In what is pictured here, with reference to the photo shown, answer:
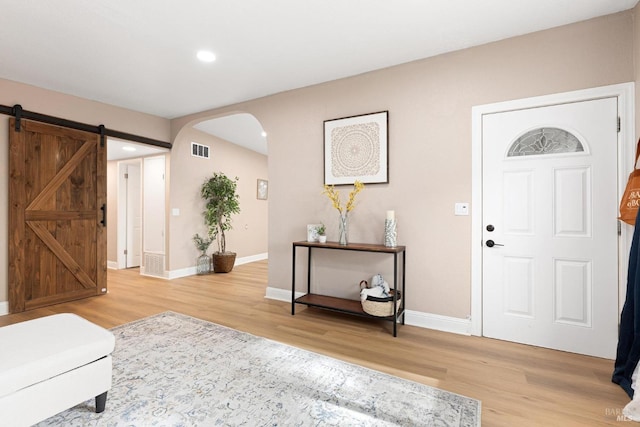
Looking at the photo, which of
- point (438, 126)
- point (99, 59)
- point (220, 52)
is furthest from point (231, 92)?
point (438, 126)

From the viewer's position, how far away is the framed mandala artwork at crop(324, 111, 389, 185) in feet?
10.4

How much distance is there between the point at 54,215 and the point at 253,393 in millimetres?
3584

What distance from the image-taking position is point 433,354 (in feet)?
7.89

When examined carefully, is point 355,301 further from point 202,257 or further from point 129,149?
point 129,149

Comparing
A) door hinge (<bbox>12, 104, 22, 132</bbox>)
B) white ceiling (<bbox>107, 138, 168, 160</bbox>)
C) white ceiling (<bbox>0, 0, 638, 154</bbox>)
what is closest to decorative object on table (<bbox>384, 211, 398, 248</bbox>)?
white ceiling (<bbox>0, 0, 638, 154</bbox>)

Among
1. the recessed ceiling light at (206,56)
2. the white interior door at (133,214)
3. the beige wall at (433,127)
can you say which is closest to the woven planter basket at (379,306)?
the beige wall at (433,127)

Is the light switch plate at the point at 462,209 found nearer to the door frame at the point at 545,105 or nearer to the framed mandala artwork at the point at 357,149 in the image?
the door frame at the point at 545,105

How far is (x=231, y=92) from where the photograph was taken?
12.7 feet

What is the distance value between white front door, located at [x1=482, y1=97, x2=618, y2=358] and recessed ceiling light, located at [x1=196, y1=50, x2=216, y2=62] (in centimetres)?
263

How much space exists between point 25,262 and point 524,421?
4.94m

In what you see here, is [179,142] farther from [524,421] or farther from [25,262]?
[524,421]

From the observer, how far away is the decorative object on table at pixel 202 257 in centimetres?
549

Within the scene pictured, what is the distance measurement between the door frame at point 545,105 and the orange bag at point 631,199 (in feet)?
0.58

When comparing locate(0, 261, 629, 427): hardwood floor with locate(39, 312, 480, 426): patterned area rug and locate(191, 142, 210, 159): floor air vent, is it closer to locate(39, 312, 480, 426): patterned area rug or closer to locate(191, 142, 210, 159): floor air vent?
locate(39, 312, 480, 426): patterned area rug
